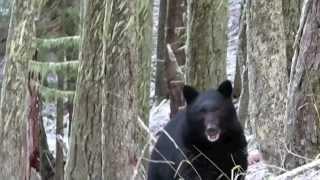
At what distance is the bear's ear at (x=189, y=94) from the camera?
24.2 ft

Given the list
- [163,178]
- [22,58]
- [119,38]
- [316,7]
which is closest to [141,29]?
[119,38]

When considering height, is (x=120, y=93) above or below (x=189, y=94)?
below

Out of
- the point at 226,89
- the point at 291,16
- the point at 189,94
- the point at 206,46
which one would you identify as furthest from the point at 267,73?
the point at 291,16

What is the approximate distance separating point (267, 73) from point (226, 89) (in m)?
1.30

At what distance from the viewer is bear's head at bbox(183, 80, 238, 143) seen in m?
7.16

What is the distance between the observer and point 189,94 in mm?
7410

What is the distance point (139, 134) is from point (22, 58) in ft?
10.9

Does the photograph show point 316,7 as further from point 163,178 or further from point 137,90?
point 137,90

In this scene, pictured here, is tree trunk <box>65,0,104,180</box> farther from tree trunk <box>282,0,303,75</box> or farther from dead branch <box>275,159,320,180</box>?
dead branch <box>275,159,320,180</box>

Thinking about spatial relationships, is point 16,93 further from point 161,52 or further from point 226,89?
point 161,52

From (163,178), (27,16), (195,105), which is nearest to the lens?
(195,105)

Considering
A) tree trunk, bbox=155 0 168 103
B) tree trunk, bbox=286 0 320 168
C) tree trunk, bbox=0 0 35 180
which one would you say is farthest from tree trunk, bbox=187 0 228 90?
tree trunk, bbox=155 0 168 103

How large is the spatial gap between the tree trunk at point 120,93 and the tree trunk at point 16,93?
3087 mm

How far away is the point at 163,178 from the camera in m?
8.17
